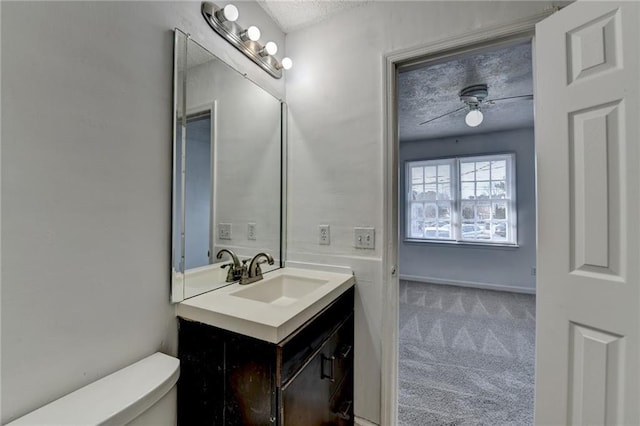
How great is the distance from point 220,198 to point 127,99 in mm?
580

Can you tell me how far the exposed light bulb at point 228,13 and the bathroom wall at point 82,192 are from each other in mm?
232

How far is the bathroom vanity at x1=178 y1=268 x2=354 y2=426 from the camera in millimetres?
896

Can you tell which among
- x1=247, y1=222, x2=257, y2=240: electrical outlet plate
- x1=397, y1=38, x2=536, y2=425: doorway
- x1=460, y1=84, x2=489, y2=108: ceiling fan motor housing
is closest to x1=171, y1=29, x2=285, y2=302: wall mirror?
x1=247, y1=222, x2=257, y2=240: electrical outlet plate

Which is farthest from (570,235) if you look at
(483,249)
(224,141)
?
(483,249)

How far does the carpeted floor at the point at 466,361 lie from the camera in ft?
5.26

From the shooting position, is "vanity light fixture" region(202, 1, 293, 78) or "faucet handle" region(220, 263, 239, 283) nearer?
"vanity light fixture" region(202, 1, 293, 78)

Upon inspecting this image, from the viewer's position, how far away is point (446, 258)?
175 inches

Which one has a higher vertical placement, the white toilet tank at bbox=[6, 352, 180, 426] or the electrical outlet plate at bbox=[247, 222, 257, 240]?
the electrical outlet plate at bbox=[247, 222, 257, 240]

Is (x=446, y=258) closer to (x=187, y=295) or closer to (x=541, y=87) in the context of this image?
(x=541, y=87)

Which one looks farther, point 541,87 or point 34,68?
point 541,87

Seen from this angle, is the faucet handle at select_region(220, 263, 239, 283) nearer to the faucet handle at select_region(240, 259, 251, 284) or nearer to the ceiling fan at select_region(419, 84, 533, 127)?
the faucet handle at select_region(240, 259, 251, 284)

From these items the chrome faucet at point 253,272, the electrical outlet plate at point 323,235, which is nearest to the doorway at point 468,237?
the electrical outlet plate at point 323,235

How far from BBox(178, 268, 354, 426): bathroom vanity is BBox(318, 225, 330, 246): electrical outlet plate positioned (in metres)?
0.42

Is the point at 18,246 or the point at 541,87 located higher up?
the point at 541,87
